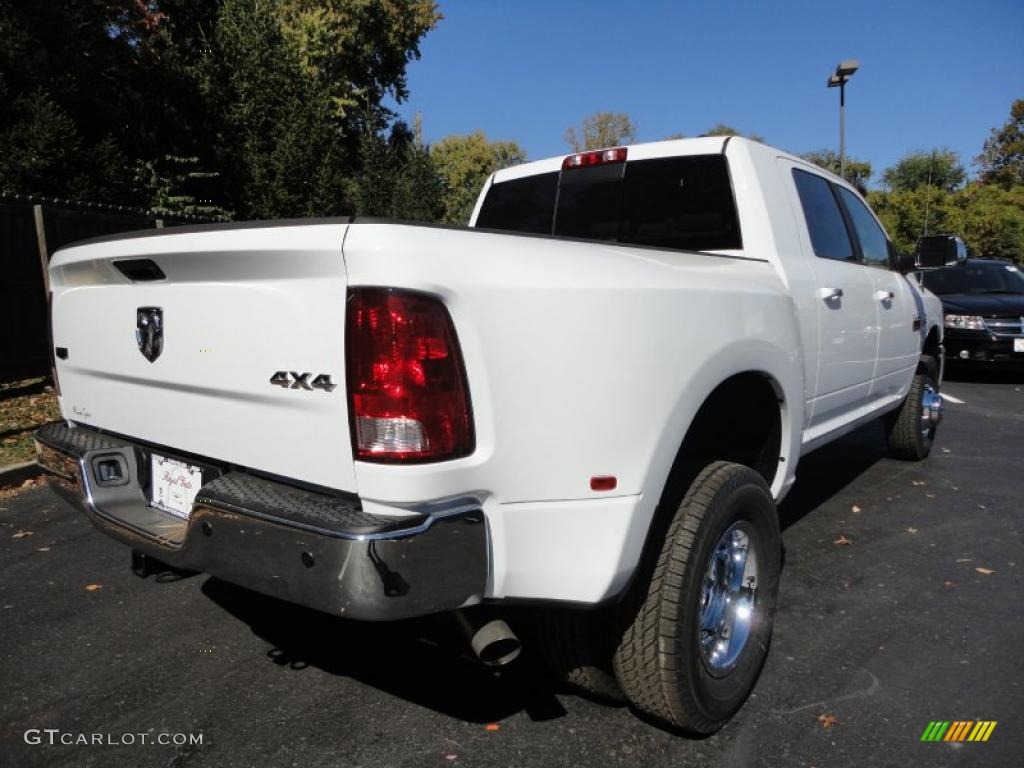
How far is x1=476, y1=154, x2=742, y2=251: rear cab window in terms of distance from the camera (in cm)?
314

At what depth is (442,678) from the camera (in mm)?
2611

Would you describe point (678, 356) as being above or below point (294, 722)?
above

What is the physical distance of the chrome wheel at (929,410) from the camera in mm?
5457

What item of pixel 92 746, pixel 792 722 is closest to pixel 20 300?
pixel 92 746

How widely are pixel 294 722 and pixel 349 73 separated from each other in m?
30.8

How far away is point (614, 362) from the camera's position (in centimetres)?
185

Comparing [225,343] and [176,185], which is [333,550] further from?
[176,185]

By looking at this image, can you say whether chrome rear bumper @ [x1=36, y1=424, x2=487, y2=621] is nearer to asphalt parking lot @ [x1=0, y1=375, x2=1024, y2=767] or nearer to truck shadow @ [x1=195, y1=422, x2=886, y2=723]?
truck shadow @ [x1=195, y1=422, x2=886, y2=723]

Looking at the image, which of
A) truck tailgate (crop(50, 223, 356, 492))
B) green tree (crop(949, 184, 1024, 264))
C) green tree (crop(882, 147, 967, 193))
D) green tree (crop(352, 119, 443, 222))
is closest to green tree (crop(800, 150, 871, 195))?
green tree (crop(882, 147, 967, 193))

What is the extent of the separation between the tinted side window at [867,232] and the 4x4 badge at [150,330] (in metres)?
3.46

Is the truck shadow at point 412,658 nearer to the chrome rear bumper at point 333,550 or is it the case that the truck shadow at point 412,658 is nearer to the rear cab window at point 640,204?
the chrome rear bumper at point 333,550

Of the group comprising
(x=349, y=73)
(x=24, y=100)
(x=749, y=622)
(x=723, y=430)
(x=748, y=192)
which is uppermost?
(x=349, y=73)

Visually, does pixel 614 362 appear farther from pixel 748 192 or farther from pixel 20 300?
pixel 20 300

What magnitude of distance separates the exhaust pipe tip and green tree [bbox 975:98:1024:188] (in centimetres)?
5694
